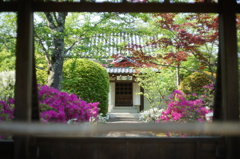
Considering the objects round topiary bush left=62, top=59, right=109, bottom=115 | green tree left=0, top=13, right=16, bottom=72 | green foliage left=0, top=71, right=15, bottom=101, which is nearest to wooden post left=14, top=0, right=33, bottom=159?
green tree left=0, top=13, right=16, bottom=72

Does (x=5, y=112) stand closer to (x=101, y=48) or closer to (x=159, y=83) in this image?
(x=101, y=48)

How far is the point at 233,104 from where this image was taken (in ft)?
7.34

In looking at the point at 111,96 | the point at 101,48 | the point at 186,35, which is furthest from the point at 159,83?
the point at 111,96

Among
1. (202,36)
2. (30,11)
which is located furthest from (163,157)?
(202,36)

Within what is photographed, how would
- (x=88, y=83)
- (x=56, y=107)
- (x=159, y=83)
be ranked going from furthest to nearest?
(x=159, y=83) < (x=88, y=83) < (x=56, y=107)

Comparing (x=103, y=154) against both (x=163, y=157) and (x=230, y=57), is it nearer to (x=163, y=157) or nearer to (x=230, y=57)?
(x=163, y=157)

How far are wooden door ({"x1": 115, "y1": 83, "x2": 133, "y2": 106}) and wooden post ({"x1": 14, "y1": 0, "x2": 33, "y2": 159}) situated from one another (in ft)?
35.7

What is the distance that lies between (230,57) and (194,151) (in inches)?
40.7

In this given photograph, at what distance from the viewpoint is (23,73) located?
2.23 meters

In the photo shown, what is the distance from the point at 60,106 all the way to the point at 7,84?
295 cm

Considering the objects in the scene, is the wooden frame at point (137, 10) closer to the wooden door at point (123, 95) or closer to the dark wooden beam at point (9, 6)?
the dark wooden beam at point (9, 6)

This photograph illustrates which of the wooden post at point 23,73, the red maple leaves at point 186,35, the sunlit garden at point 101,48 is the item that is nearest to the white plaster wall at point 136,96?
the sunlit garden at point 101,48

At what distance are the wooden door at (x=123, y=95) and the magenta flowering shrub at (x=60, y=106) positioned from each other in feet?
26.4

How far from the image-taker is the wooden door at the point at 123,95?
13.1m
